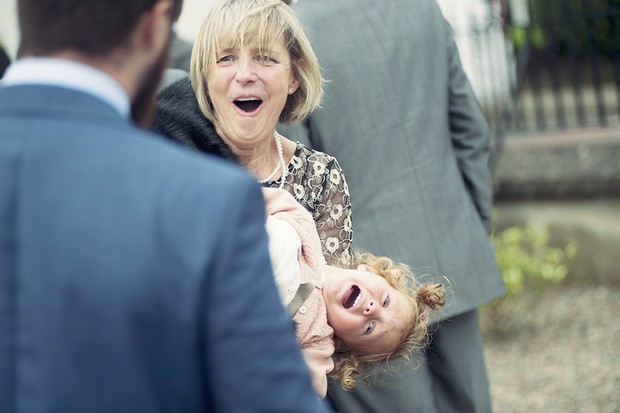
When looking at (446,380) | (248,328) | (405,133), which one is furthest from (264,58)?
(446,380)

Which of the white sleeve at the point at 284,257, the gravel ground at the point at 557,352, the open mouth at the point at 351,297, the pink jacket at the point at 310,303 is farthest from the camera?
the gravel ground at the point at 557,352

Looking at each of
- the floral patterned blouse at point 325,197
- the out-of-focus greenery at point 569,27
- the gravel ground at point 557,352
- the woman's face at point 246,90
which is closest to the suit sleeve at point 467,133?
the floral patterned blouse at point 325,197

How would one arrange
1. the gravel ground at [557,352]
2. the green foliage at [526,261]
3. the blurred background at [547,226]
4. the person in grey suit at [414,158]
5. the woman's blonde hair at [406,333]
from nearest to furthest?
the woman's blonde hair at [406,333] < the person in grey suit at [414,158] < the gravel ground at [557,352] < the blurred background at [547,226] < the green foliage at [526,261]

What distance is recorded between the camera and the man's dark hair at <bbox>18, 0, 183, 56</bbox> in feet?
4.96

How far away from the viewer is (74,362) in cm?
148

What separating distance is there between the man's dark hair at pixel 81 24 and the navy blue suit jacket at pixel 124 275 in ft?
0.22

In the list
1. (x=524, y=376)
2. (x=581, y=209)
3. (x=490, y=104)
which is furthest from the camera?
(x=490, y=104)

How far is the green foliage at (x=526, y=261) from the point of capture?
6215 mm

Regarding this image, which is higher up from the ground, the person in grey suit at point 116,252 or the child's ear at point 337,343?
the person in grey suit at point 116,252

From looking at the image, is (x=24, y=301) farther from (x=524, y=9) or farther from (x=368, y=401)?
(x=524, y=9)

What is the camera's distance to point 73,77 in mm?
1546

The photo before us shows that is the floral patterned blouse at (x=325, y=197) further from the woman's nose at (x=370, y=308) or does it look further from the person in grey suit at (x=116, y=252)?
the person in grey suit at (x=116, y=252)

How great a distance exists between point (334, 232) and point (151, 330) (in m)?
1.51

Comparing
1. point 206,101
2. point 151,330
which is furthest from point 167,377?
point 206,101
